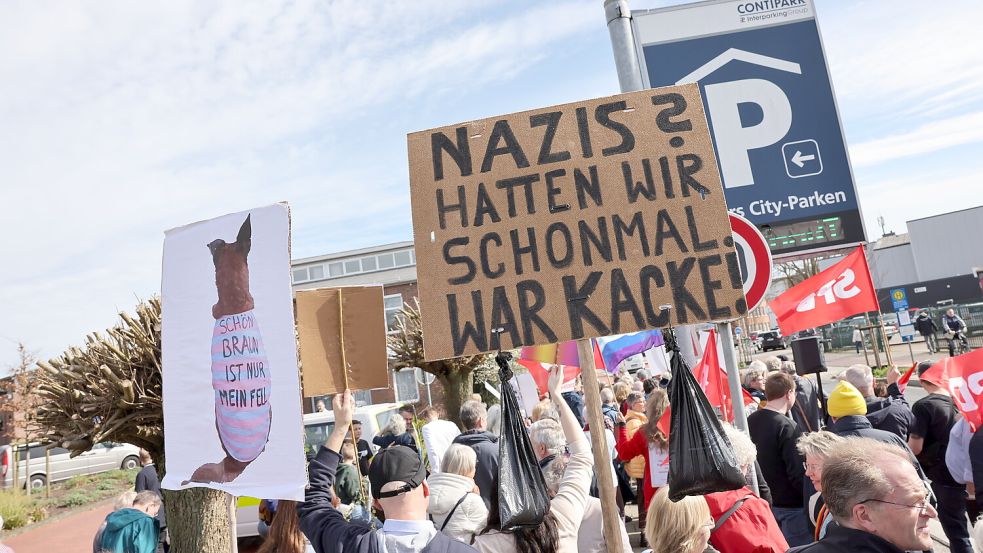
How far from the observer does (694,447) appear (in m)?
2.70

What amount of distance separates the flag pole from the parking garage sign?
17.6ft

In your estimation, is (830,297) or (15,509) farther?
(15,509)

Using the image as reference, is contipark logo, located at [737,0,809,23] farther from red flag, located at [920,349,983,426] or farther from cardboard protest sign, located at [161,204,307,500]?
cardboard protest sign, located at [161,204,307,500]

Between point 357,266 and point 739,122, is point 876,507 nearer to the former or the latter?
point 739,122

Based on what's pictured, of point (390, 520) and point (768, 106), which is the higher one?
point (768, 106)

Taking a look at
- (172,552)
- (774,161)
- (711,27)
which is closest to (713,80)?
(711,27)

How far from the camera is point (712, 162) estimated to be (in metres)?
3.04

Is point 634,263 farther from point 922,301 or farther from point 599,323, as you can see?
point 922,301

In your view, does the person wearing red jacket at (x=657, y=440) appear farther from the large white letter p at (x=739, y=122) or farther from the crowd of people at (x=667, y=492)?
the large white letter p at (x=739, y=122)

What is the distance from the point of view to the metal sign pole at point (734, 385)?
12.9 feet

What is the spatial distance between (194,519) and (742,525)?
171 inches

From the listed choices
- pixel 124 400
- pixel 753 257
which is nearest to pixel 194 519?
pixel 124 400

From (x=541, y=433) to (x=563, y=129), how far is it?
261cm

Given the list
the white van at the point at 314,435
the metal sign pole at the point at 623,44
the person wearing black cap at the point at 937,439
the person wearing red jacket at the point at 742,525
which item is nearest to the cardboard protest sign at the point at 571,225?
the person wearing red jacket at the point at 742,525
